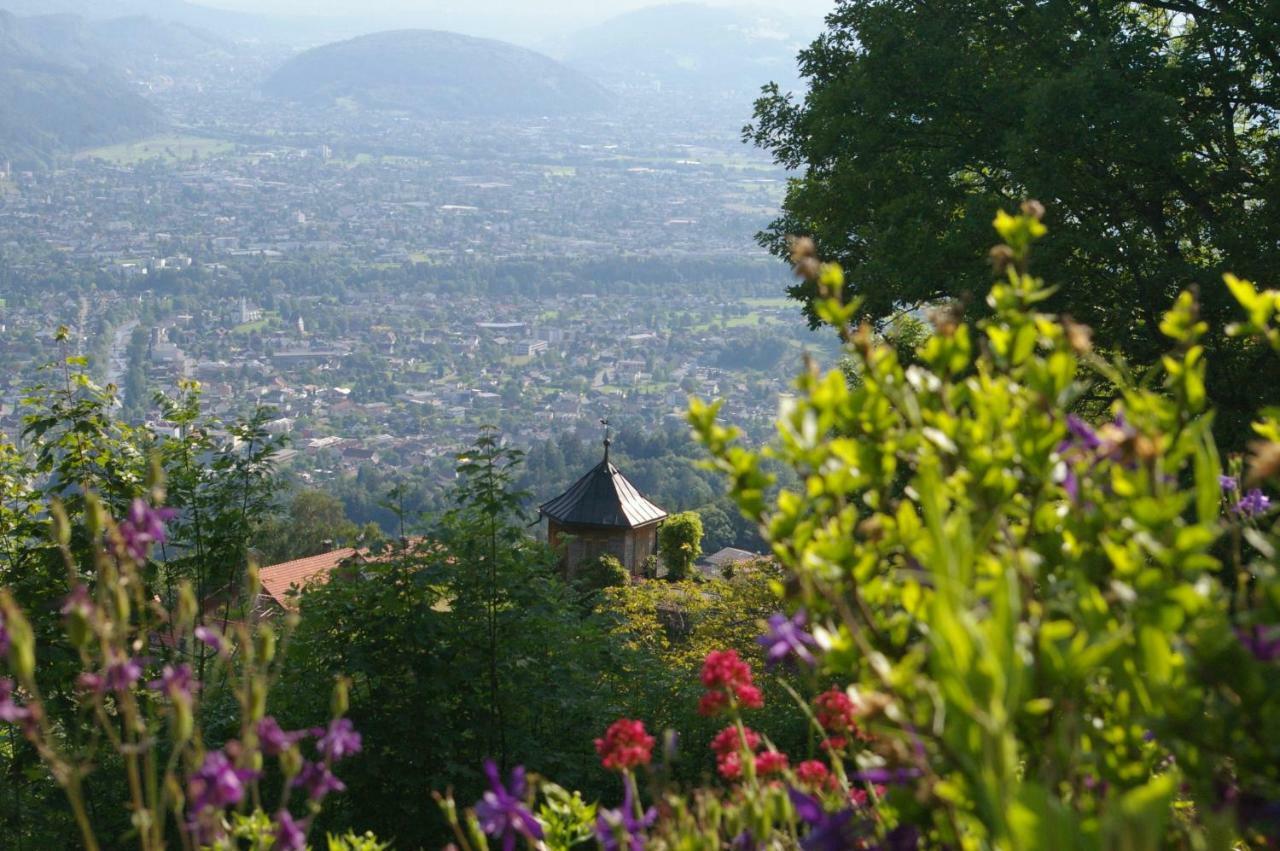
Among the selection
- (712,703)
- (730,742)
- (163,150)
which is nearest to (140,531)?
(712,703)

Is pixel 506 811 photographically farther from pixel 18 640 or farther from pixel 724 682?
pixel 18 640

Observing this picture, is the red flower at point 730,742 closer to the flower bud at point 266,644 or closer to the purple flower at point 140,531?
the flower bud at point 266,644

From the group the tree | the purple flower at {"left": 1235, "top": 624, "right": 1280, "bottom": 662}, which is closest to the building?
the tree

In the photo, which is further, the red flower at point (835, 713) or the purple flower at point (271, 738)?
the red flower at point (835, 713)

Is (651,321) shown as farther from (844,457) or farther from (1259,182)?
(844,457)

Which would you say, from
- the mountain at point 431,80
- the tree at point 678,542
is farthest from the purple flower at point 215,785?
the mountain at point 431,80

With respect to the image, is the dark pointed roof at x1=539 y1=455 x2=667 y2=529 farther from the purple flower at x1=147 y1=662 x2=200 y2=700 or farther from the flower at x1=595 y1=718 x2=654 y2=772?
the purple flower at x1=147 y1=662 x2=200 y2=700

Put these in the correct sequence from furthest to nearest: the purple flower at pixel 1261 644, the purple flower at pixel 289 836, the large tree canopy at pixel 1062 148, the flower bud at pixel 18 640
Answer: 1. the large tree canopy at pixel 1062 148
2. the purple flower at pixel 289 836
3. the flower bud at pixel 18 640
4. the purple flower at pixel 1261 644
